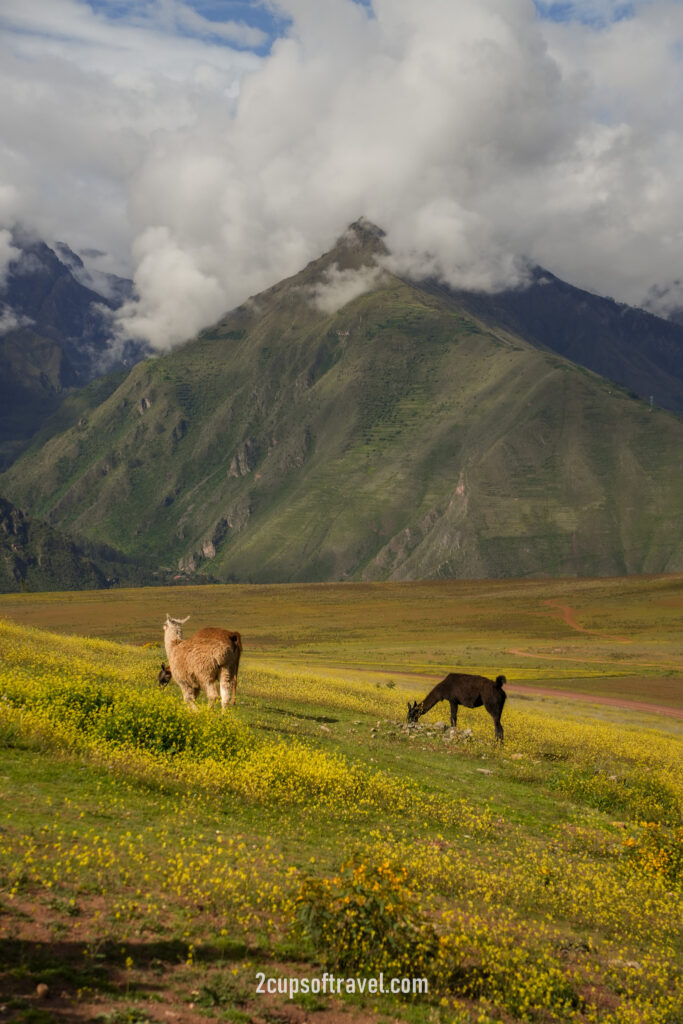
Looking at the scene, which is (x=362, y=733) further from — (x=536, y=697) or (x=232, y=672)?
(x=536, y=697)

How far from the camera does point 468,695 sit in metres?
34.1

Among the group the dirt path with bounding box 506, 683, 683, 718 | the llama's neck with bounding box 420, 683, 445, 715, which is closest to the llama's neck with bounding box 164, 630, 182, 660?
the llama's neck with bounding box 420, 683, 445, 715

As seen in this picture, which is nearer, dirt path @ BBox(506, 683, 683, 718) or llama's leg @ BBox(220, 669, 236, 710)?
llama's leg @ BBox(220, 669, 236, 710)

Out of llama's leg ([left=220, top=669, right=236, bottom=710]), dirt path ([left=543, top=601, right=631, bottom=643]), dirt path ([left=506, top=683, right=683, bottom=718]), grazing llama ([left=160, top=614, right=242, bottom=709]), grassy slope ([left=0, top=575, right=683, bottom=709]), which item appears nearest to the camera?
grazing llama ([left=160, top=614, right=242, bottom=709])

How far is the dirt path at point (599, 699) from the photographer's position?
196 feet

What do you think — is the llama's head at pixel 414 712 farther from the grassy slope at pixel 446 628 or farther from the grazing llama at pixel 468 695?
the grassy slope at pixel 446 628

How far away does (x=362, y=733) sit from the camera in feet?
95.9

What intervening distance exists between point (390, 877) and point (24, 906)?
4.96 m

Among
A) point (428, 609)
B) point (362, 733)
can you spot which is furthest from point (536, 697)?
point (428, 609)

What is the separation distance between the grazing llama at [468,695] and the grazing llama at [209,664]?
42.3ft

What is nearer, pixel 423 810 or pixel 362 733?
pixel 423 810

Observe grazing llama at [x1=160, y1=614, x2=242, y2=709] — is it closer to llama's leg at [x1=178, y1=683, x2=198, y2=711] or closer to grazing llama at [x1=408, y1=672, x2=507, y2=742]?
llama's leg at [x1=178, y1=683, x2=198, y2=711]

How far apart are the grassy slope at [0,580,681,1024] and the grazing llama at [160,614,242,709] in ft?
6.82

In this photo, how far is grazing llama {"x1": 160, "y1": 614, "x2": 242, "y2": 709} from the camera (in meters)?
23.5
